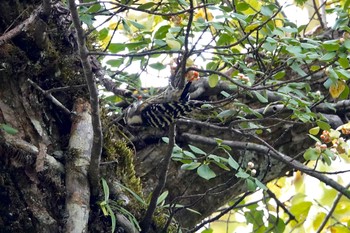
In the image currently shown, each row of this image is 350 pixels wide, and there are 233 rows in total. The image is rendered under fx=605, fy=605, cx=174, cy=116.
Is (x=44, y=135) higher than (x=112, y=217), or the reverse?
(x=44, y=135)

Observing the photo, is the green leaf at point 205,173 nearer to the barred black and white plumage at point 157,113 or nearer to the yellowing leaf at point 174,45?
the barred black and white plumage at point 157,113

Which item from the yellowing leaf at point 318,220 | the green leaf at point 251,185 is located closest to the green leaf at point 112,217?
the green leaf at point 251,185

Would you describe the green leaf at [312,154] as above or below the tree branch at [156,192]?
above

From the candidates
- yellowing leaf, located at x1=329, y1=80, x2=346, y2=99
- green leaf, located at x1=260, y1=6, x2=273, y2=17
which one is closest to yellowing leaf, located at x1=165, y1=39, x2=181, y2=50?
green leaf, located at x1=260, y1=6, x2=273, y2=17

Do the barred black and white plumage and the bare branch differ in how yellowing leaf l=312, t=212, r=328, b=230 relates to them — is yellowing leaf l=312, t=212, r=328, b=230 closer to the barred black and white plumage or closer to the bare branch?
the barred black and white plumage

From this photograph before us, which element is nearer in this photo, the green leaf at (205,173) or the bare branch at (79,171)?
the bare branch at (79,171)

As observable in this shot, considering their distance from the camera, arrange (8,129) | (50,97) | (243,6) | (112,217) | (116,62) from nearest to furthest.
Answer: (8,129)
(112,217)
(50,97)
(243,6)
(116,62)

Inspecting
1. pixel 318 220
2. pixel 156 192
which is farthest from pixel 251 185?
pixel 318 220

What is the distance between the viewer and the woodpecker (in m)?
1.57

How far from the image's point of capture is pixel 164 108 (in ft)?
5.35

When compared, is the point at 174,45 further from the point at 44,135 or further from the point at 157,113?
the point at 44,135

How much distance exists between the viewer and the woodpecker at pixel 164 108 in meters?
1.57

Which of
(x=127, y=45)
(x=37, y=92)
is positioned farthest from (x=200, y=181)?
(x=37, y=92)

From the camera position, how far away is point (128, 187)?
1771 millimetres
